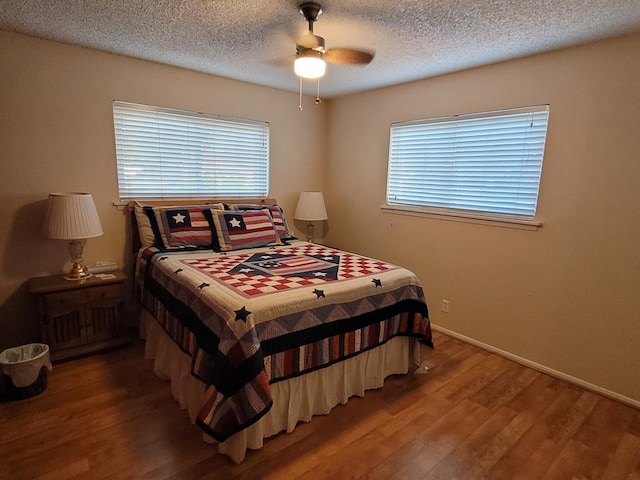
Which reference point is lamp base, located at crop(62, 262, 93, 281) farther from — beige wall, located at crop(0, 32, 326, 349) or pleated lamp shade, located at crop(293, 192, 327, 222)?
pleated lamp shade, located at crop(293, 192, 327, 222)

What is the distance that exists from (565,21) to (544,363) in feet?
7.56

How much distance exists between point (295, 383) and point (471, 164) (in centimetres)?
230

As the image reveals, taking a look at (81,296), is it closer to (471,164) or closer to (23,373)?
(23,373)

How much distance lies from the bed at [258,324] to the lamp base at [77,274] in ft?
1.21

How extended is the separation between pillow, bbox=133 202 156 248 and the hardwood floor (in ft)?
3.17

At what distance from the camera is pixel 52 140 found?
2.66m

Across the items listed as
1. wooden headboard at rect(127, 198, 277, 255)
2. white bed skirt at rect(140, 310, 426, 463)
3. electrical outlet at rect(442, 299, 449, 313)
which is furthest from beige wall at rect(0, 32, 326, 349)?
electrical outlet at rect(442, 299, 449, 313)

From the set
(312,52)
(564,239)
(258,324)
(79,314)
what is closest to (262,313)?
(258,324)

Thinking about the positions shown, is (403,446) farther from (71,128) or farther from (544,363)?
(71,128)

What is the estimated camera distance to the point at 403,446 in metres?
1.86

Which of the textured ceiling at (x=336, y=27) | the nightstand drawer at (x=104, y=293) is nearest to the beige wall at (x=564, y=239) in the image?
the textured ceiling at (x=336, y=27)

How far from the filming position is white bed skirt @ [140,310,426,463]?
1.83 m

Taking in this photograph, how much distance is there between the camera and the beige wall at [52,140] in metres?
2.52

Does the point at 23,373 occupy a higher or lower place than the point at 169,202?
lower
